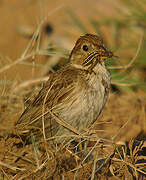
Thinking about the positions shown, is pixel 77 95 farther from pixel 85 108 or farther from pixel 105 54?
pixel 105 54

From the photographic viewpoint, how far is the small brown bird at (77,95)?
3654 mm

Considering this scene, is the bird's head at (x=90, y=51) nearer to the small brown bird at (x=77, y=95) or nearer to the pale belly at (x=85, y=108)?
the small brown bird at (x=77, y=95)

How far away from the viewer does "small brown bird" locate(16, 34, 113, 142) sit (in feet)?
12.0

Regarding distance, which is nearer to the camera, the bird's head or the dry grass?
the dry grass

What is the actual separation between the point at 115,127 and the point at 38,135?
4.05ft

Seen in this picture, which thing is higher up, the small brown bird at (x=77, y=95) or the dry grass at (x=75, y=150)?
the small brown bird at (x=77, y=95)

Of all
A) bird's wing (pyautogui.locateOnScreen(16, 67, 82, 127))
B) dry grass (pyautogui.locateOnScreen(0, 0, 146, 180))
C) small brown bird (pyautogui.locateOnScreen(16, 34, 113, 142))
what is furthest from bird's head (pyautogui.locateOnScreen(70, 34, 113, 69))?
dry grass (pyautogui.locateOnScreen(0, 0, 146, 180))

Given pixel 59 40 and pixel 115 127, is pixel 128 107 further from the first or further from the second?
pixel 59 40

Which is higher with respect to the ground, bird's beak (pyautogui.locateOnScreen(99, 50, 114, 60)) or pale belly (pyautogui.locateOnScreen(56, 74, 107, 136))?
bird's beak (pyautogui.locateOnScreen(99, 50, 114, 60))

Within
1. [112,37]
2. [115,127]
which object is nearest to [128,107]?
[115,127]

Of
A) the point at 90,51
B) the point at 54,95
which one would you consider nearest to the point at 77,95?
the point at 54,95

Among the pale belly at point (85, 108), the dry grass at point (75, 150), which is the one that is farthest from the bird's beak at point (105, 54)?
the dry grass at point (75, 150)

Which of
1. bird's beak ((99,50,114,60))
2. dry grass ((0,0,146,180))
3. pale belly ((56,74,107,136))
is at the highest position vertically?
bird's beak ((99,50,114,60))

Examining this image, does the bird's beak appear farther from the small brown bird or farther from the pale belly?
the pale belly
